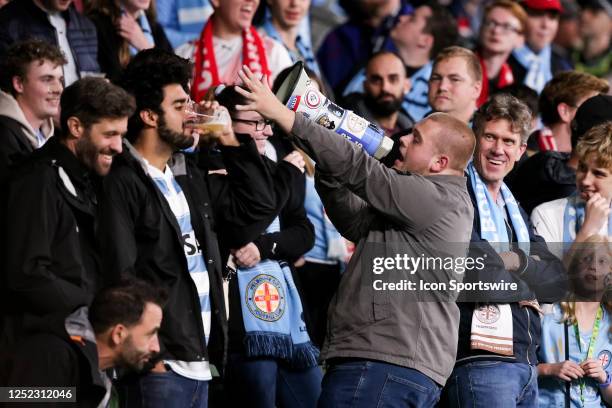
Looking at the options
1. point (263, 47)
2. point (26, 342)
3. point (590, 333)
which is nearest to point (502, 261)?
point (590, 333)

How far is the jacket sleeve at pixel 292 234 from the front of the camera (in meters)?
7.00

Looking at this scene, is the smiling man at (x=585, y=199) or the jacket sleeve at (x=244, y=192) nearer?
the jacket sleeve at (x=244, y=192)

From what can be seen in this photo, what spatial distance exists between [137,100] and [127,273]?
1065 millimetres

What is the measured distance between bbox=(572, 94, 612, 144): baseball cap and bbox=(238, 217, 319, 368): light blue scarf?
1.96m

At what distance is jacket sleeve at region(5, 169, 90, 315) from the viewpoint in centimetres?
544

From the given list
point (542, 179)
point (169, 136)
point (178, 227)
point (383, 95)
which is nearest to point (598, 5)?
point (383, 95)

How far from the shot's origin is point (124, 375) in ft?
19.5

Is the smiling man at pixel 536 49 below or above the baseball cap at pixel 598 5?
below

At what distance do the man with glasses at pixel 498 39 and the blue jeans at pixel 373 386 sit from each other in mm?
5135

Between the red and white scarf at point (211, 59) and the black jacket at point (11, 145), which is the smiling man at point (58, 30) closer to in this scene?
the red and white scarf at point (211, 59)

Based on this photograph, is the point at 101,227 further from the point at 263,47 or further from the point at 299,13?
the point at 299,13

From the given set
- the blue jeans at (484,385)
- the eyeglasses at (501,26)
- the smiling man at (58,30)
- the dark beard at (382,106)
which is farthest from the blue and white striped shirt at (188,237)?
the eyeglasses at (501,26)

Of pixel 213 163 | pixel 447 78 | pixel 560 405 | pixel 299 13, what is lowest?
pixel 560 405

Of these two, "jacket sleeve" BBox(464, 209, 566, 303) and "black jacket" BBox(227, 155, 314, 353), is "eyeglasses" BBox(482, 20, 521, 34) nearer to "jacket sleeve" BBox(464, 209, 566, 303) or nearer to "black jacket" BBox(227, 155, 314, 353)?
"black jacket" BBox(227, 155, 314, 353)
